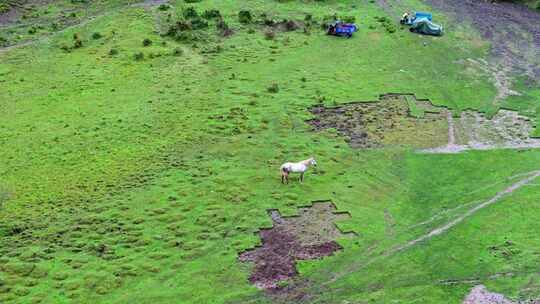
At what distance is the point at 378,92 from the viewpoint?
5766cm

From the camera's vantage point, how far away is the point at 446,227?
39.6m

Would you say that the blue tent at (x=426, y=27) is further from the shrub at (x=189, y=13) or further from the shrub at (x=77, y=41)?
the shrub at (x=77, y=41)

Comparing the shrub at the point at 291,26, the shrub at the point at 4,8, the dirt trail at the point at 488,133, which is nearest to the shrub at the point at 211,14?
the shrub at the point at 291,26

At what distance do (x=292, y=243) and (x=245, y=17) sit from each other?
40874mm

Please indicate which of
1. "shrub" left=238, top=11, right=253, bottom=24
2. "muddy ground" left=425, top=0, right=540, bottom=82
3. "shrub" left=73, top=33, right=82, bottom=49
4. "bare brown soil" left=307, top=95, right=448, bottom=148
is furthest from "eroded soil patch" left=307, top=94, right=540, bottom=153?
"shrub" left=73, top=33, right=82, bottom=49

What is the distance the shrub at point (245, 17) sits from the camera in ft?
238

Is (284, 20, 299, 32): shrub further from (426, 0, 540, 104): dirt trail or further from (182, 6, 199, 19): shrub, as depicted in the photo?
(426, 0, 540, 104): dirt trail

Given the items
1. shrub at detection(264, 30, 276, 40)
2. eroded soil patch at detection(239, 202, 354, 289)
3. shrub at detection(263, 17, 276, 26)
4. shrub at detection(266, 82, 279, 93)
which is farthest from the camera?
shrub at detection(263, 17, 276, 26)

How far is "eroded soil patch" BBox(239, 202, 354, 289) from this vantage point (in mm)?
34781

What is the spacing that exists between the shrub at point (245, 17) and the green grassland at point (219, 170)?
69.9 inches

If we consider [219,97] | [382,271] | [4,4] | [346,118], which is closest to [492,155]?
[346,118]

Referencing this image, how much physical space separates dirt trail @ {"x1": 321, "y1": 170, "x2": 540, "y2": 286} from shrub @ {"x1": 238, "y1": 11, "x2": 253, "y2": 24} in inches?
1453

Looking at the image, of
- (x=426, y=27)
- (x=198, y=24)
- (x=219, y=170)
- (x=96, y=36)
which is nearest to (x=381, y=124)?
(x=219, y=170)

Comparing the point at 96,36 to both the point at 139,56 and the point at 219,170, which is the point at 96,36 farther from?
the point at 219,170
